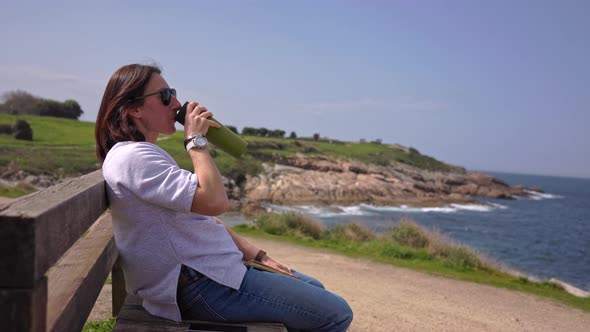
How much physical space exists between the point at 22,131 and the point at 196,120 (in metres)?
49.0

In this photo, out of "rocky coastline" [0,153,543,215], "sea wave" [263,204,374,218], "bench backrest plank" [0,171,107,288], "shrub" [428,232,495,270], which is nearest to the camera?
"bench backrest plank" [0,171,107,288]

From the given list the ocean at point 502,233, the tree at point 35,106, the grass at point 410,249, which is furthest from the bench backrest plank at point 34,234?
the tree at point 35,106

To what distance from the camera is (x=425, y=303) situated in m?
7.94

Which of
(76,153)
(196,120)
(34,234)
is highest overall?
(196,120)

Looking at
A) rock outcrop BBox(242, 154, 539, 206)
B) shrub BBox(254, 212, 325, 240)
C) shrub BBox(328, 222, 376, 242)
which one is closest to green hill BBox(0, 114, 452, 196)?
rock outcrop BBox(242, 154, 539, 206)

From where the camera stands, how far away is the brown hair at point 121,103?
96.1 inches

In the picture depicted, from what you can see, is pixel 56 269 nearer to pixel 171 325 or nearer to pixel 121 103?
pixel 171 325

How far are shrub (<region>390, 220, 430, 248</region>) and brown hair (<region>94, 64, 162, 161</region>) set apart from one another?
40.6 ft

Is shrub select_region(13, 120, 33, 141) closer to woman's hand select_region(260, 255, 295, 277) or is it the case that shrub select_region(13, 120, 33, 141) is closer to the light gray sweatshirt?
woman's hand select_region(260, 255, 295, 277)

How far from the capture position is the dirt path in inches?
269

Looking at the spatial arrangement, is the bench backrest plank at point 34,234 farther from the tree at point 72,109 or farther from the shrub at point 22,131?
the tree at point 72,109

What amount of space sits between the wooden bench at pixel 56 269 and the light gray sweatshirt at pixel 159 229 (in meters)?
0.11

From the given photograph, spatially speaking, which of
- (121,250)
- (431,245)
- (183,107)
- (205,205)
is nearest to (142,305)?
(121,250)

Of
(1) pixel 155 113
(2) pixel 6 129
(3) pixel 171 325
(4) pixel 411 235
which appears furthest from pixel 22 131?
(3) pixel 171 325
